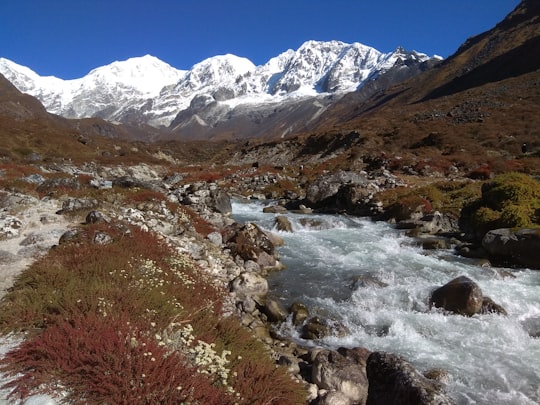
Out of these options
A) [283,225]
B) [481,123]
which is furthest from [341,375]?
[481,123]

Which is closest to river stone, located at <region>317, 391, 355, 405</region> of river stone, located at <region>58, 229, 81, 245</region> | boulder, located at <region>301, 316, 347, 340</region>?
boulder, located at <region>301, 316, 347, 340</region>

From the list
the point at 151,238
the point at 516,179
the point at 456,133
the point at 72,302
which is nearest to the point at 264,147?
the point at 456,133

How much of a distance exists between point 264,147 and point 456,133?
144 ft

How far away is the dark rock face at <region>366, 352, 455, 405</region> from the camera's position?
6.09m

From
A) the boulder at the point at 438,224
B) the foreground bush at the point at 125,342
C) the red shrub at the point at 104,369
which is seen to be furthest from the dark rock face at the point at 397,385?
the boulder at the point at 438,224

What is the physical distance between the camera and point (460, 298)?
11500 millimetres

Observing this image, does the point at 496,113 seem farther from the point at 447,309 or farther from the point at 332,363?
the point at 332,363

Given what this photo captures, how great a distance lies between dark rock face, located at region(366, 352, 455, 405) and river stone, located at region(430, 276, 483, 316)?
5.10 m

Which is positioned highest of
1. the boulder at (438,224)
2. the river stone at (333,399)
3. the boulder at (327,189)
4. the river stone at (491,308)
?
the boulder at (327,189)

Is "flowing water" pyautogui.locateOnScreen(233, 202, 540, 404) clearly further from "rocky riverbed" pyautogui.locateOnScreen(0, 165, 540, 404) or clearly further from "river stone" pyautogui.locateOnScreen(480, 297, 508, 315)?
"rocky riverbed" pyautogui.locateOnScreen(0, 165, 540, 404)

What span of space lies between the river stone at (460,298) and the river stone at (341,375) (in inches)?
187

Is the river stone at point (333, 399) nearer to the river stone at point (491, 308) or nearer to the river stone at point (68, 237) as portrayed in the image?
the river stone at point (491, 308)

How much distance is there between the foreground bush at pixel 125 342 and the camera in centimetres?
492

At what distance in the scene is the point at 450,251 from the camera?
1772 centimetres
